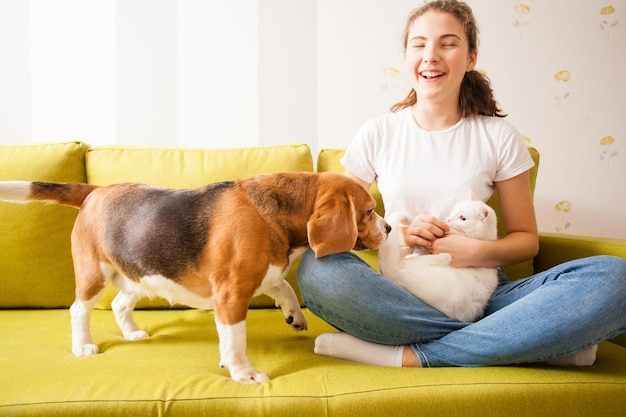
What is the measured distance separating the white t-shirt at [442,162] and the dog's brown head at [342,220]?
36 cm

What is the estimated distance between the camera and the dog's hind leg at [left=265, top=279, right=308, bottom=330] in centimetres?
192

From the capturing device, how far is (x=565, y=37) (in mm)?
2992

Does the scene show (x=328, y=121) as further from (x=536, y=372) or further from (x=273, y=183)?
(x=536, y=372)

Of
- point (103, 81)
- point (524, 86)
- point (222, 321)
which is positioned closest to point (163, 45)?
point (103, 81)

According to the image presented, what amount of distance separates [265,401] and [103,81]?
2345 mm

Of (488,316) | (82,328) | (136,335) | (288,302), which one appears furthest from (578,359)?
(82,328)

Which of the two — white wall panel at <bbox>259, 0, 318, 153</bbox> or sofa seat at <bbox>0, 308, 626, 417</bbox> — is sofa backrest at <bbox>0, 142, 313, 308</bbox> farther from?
sofa seat at <bbox>0, 308, 626, 417</bbox>

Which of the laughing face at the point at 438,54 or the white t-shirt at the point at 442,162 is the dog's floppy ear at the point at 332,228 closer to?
the white t-shirt at the point at 442,162

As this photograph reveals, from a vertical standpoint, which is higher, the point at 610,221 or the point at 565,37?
the point at 565,37

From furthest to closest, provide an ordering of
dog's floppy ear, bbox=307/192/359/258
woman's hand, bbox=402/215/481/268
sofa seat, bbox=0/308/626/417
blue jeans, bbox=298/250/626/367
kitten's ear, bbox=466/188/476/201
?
kitten's ear, bbox=466/188/476/201
woman's hand, bbox=402/215/481/268
dog's floppy ear, bbox=307/192/359/258
blue jeans, bbox=298/250/626/367
sofa seat, bbox=0/308/626/417

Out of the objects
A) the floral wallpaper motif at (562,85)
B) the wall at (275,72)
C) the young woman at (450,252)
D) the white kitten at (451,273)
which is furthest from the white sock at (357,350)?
the floral wallpaper motif at (562,85)

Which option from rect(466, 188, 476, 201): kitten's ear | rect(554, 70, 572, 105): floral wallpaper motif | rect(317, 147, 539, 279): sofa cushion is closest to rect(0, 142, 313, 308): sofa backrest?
rect(317, 147, 539, 279): sofa cushion

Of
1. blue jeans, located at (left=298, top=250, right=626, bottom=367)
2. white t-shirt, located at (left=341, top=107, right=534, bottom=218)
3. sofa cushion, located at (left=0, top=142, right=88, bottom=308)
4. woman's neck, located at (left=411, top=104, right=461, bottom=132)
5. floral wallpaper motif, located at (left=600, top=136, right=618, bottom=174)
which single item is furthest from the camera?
floral wallpaper motif, located at (left=600, top=136, right=618, bottom=174)

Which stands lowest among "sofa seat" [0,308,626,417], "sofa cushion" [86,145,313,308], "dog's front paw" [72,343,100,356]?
"dog's front paw" [72,343,100,356]
